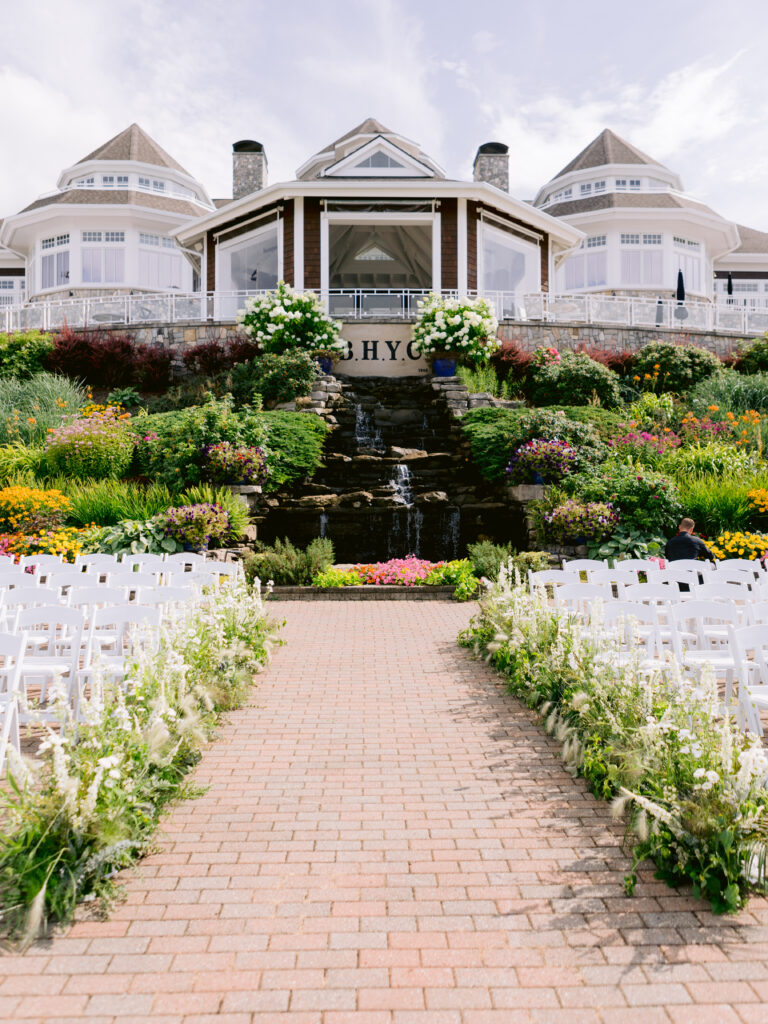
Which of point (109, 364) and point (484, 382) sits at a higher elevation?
point (109, 364)

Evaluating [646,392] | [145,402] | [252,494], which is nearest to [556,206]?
[646,392]

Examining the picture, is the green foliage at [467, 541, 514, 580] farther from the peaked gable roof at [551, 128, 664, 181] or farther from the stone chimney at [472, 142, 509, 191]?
the peaked gable roof at [551, 128, 664, 181]

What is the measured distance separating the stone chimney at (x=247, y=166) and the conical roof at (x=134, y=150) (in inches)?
374

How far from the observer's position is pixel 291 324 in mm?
19594

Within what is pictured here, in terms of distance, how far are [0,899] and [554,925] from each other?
2.26 m

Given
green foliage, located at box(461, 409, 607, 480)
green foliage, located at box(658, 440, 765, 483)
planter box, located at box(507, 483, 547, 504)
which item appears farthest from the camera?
green foliage, located at box(461, 409, 607, 480)

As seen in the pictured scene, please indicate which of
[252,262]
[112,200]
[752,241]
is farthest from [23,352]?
[752,241]

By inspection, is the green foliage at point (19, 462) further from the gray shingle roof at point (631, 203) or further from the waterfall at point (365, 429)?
the gray shingle roof at point (631, 203)

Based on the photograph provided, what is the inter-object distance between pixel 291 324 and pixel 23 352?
7198 mm

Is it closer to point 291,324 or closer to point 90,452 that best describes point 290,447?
point 90,452

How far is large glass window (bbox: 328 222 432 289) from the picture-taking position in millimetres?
27828

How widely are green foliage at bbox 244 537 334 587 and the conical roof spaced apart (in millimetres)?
29819

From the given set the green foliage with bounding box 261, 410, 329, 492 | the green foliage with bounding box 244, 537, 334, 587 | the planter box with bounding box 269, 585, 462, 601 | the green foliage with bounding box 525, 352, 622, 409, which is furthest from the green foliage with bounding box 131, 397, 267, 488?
the green foliage with bounding box 525, 352, 622, 409

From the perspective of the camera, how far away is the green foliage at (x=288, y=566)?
12117mm
